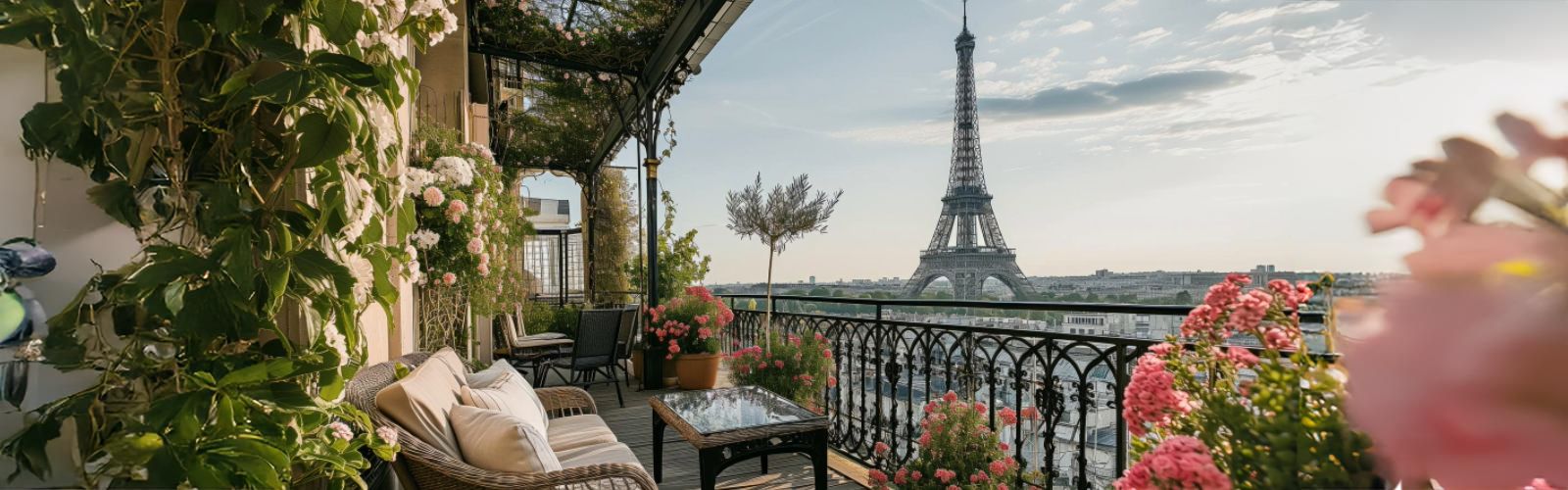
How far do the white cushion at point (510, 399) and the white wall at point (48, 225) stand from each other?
4.08 ft

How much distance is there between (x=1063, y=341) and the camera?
2.26 m

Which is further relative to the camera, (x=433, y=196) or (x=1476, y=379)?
(x=433, y=196)

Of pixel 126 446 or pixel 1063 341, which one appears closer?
pixel 126 446

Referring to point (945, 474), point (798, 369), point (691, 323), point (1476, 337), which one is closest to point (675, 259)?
point (691, 323)

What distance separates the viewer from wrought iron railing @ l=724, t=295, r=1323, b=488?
6.95 ft

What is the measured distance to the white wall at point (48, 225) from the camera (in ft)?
3.06

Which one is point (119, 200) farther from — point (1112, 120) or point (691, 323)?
point (1112, 120)

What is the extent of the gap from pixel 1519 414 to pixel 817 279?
866 cm

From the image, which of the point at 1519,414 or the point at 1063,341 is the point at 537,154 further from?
the point at 1519,414

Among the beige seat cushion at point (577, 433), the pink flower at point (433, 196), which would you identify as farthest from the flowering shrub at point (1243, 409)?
the pink flower at point (433, 196)

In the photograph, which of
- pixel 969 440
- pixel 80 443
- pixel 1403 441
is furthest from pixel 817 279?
pixel 1403 441

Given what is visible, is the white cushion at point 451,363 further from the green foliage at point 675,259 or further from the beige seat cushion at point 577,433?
the green foliage at point 675,259

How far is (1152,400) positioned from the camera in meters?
0.89

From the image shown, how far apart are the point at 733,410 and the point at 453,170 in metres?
1.92
